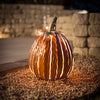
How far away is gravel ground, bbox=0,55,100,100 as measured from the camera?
94.7 inches

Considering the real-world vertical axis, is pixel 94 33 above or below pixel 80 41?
above

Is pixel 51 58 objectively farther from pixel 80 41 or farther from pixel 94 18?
pixel 94 18

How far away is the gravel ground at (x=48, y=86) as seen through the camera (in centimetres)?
241

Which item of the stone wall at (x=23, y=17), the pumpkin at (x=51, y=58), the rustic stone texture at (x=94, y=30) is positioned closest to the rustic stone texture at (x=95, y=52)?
the rustic stone texture at (x=94, y=30)

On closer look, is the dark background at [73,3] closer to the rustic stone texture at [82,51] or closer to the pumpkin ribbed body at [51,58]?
the rustic stone texture at [82,51]

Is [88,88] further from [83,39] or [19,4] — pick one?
[19,4]

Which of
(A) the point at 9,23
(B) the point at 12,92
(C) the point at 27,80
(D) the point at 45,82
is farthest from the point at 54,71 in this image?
(A) the point at 9,23

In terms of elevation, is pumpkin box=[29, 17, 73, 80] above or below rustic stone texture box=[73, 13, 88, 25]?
below

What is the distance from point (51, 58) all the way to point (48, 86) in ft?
1.63

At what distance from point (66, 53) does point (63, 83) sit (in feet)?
1.84

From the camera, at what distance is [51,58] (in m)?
2.89

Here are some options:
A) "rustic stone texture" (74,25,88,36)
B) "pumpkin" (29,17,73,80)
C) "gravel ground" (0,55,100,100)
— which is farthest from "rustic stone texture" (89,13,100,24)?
"pumpkin" (29,17,73,80)

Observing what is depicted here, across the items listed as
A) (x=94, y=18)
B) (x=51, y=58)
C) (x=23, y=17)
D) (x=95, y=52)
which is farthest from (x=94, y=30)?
(x=23, y=17)

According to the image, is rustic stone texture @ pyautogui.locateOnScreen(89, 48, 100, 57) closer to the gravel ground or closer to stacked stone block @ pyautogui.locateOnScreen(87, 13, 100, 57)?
stacked stone block @ pyautogui.locateOnScreen(87, 13, 100, 57)
